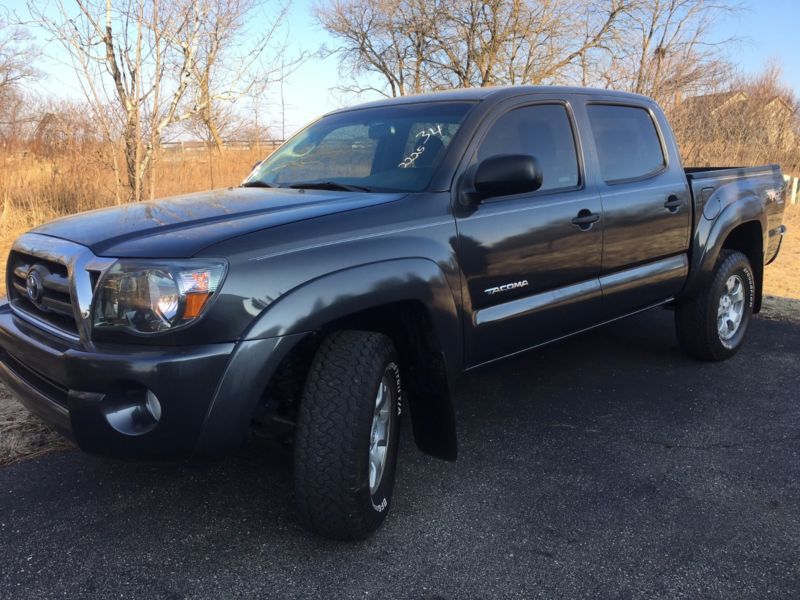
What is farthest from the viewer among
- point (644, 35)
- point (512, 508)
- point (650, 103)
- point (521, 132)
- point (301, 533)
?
point (644, 35)

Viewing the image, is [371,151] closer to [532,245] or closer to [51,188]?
[532,245]

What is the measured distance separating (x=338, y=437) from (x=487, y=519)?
2.69 ft

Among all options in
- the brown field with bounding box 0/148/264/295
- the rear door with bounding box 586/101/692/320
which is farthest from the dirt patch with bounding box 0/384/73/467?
the brown field with bounding box 0/148/264/295

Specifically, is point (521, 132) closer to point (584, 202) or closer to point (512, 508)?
point (584, 202)

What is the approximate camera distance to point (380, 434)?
2.66 meters

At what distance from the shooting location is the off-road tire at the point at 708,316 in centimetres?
446

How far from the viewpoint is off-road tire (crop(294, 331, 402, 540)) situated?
7.55ft

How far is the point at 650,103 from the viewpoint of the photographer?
4.40m

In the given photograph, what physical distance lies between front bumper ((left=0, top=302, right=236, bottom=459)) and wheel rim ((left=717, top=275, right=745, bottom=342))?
12.8 ft

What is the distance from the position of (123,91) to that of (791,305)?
7069 mm

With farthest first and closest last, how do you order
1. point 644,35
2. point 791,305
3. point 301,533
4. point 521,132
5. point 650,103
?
point 644,35 → point 791,305 → point 650,103 → point 521,132 → point 301,533

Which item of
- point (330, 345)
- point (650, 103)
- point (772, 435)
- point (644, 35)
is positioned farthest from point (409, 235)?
point (644, 35)

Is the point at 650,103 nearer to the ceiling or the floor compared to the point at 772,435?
nearer to the ceiling

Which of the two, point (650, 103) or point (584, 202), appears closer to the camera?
point (584, 202)
